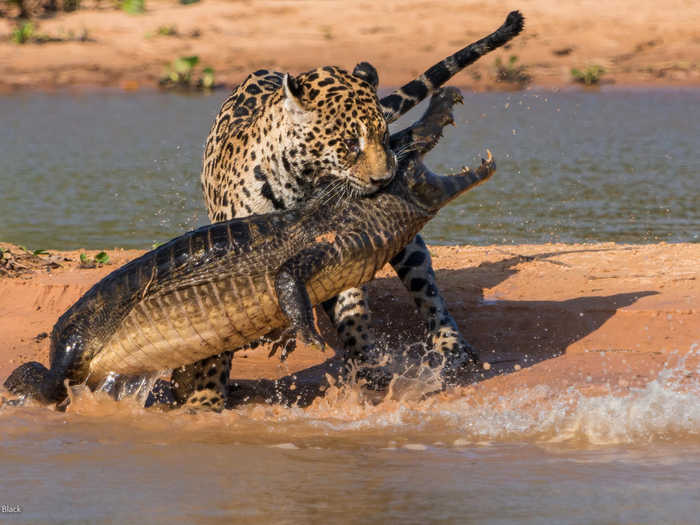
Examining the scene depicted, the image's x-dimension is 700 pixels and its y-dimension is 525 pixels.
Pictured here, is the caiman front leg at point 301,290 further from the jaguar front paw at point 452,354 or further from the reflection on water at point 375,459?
the jaguar front paw at point 452,354

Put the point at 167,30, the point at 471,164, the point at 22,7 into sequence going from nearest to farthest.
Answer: the point at 471,164 → the point at 167,30 → the point at 22,7

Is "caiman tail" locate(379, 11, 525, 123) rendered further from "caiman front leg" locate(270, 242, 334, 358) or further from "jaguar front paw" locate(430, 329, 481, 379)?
"caiman front leg" locate(270, 242, 334, 358)

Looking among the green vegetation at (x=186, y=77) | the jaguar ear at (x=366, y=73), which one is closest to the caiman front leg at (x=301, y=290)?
the jaguar ear at (x=366, y=73)

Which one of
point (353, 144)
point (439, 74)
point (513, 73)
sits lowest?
point (513, 73)

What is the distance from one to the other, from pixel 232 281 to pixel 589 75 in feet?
55.7

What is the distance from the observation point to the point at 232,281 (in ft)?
14.8

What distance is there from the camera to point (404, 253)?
19.1ft

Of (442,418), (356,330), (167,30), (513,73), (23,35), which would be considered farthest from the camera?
(167,30)

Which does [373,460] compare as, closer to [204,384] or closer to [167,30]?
[204,384]

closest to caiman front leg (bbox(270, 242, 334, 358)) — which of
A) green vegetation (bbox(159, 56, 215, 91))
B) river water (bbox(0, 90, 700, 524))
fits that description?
river water (bbox(0, 90, 700, 524))

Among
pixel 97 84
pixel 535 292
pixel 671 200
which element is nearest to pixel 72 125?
pixel 97 84

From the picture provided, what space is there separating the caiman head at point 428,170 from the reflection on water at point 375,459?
1.04 metres

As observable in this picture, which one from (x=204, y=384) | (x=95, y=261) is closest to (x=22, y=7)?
(x=95, y=261)

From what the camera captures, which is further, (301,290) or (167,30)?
(167,30)
